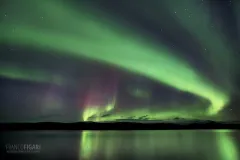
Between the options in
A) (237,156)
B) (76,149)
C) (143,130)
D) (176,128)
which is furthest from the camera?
(143,130)

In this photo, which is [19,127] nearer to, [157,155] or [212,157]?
[157,155]

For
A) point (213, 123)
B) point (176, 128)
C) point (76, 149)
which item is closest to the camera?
point (76, 149)

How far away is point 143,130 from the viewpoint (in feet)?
11.1

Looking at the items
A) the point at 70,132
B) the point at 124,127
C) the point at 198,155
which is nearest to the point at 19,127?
the point at 70,132

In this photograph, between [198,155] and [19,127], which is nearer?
[198,155]

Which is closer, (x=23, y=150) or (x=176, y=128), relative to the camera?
(x=23, y=150)

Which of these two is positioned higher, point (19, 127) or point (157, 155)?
point (19, 127)

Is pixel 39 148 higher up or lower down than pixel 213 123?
lower down

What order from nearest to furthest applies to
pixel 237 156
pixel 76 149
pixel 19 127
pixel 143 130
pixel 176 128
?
pixel 237 156
pixel 76 149
pixel 19 127
pixel 176 128
pixel 143 130

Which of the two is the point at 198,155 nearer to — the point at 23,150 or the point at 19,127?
the point at 23,150

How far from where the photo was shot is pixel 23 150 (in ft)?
5.81

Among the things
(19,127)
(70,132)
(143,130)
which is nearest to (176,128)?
(143,130)

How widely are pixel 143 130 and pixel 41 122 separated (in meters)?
1.37

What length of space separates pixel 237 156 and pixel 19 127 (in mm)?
2048
